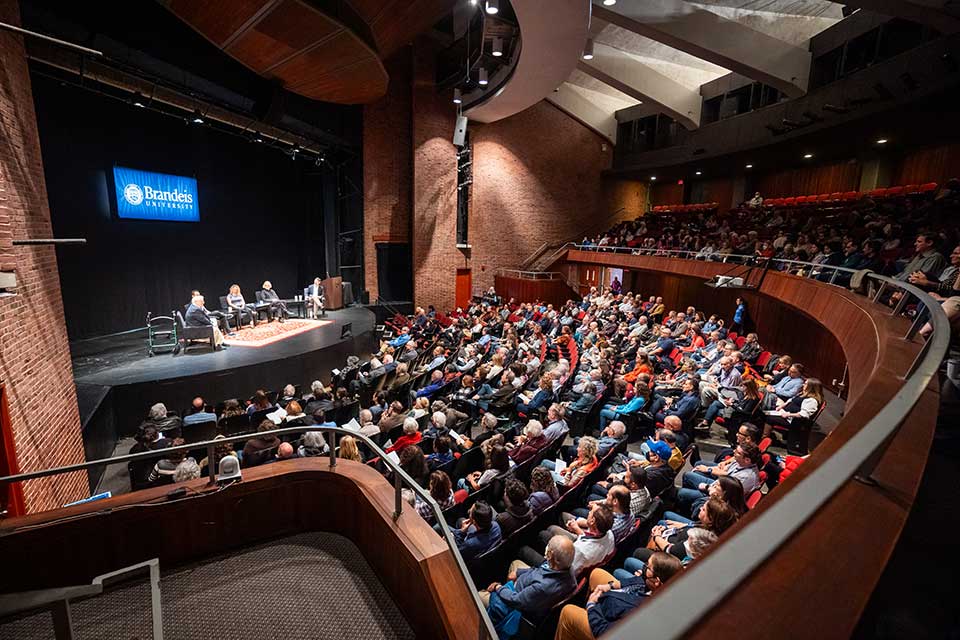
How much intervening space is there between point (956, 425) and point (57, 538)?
4669 millimetres

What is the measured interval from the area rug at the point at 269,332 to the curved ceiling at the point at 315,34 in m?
5.36

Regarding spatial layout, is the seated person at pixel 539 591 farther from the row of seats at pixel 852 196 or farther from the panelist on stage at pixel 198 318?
the row of seats at pixel 852 196

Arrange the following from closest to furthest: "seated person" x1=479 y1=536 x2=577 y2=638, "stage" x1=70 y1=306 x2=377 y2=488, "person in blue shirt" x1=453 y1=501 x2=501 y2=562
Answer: "seated person" x1=479 y1=536 x2=577 y2=638 → "person in blue shirt" x1=453 y1=501 x2=501 y2=562 → "stage" x1=70 y1=306 x2=377 y2=488

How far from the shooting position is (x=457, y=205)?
51.6 ft

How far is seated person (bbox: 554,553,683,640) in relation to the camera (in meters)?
2.06

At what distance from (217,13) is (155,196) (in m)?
5.24

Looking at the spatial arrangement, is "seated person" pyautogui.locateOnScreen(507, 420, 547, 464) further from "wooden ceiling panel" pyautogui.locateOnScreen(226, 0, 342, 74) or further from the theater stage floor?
"wooden ceiling panel" pyautogui.locateOnScreen(226, 0, 342, 74)

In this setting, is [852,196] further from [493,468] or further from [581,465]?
[493,468]

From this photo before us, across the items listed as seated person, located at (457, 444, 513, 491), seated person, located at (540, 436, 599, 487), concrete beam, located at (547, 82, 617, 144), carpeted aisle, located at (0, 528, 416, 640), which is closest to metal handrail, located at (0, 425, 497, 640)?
carpeted aisle, located at (0, 528, 416, 640)

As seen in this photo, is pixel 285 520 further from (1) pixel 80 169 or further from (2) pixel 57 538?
(1) pixel 80 169

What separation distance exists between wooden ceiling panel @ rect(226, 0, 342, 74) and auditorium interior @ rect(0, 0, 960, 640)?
6cm

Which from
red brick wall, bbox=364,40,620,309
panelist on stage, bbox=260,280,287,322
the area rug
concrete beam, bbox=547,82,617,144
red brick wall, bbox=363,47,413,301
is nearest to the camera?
the area rug

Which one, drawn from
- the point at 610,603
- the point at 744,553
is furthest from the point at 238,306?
the point at 744,553

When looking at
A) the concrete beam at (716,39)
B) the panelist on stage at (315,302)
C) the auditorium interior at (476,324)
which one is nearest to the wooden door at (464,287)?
the auditorium interior at (476,324)
